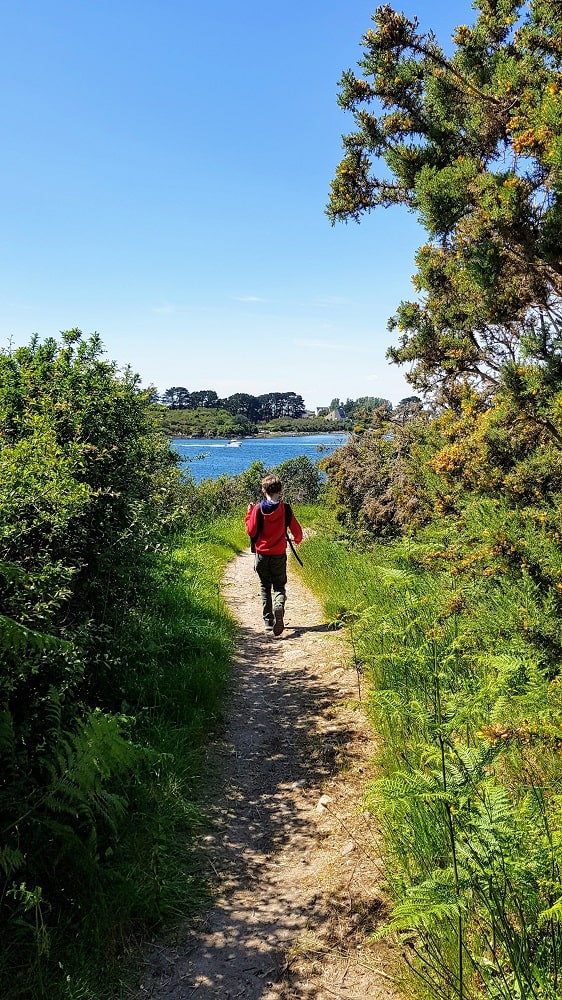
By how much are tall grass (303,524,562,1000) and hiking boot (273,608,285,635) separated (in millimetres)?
2412

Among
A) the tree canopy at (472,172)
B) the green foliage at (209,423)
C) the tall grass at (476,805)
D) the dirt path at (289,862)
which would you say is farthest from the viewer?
the green foliage at (209,423)

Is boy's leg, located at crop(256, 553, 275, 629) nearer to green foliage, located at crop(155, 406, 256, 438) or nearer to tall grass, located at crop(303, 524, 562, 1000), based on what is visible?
tall grass, located at crop(303, 524, 562, 1000)

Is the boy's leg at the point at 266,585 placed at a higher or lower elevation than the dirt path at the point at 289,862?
higher

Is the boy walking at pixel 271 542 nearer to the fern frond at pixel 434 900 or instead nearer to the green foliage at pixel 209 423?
the fern frond at pixel 434 900

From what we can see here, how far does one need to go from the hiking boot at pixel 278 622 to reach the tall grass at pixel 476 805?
2.41m

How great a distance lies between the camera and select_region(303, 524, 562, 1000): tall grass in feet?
6.25

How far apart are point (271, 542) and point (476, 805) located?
572cm

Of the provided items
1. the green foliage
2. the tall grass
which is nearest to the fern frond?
the tall grass

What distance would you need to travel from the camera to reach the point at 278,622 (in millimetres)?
7672

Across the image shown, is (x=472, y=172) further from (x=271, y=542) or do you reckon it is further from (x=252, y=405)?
(x=252, y=405)

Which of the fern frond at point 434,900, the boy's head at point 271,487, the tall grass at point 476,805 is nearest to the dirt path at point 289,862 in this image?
the tall grass at point 476,805

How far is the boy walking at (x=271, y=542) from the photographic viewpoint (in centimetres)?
A: 769

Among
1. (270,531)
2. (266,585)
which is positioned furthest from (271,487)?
(266,585)

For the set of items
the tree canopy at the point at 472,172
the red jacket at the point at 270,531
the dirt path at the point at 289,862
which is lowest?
the dirt path at the point at 289,862
